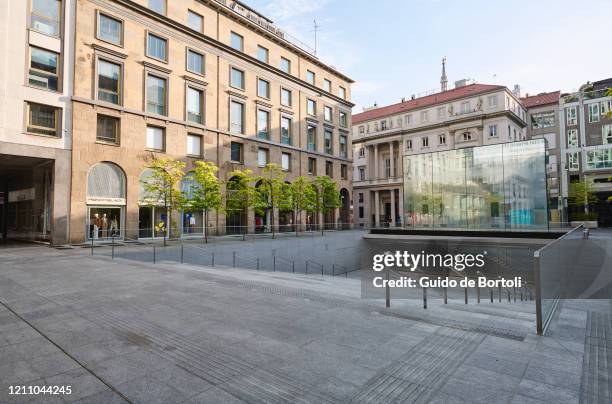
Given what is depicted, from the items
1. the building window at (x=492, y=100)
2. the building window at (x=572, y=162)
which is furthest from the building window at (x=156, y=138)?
the building window at (x=572, y=162)

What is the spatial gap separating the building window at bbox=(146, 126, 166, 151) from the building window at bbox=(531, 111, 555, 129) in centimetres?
5233

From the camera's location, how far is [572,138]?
4975 cm

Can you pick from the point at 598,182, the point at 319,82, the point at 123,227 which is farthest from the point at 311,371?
the point at 598,182

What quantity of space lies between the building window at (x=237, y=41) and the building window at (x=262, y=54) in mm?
2316

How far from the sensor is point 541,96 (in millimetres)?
55375

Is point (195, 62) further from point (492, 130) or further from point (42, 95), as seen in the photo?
point (492, 130)

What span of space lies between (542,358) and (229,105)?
32.2 m

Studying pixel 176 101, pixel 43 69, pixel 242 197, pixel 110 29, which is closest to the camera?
pixel 43 69

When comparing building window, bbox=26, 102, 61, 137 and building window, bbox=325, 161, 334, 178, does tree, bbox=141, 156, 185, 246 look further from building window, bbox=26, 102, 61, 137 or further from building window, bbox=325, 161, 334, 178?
building window, bbox=325, 161, 334, 178

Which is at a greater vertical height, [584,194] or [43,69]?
[43,69]

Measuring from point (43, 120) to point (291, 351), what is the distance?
24736 millimetres

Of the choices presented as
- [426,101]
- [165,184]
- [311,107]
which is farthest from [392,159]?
[165,184]

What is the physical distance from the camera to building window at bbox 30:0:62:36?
21.5 meters

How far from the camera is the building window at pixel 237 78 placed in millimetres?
33719
